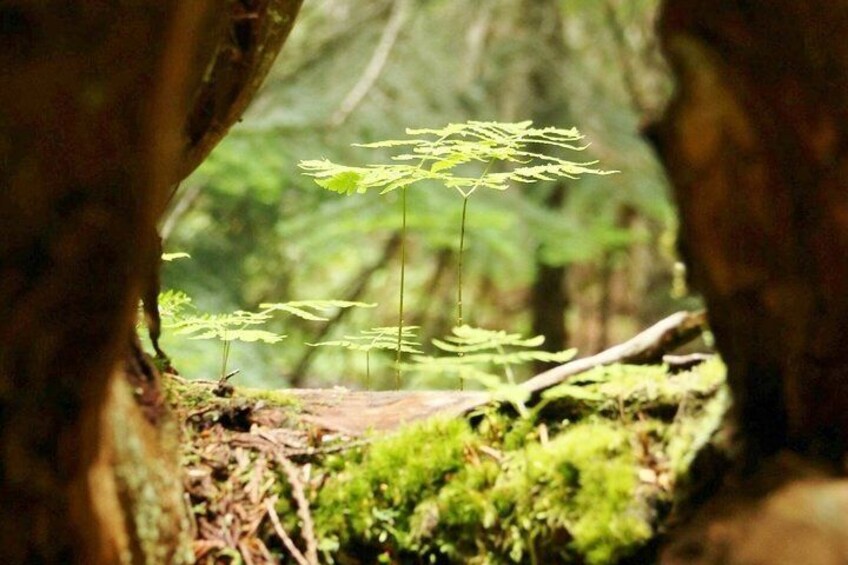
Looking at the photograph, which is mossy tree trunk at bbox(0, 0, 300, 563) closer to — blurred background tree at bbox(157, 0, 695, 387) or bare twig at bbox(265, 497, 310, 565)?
bare twig at bbox(265, 497, 310, 565)

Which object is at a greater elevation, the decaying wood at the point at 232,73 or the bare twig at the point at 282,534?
the decaying wood at the point at 232,73

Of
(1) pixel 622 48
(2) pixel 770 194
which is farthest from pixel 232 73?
(1) pixel 622 48

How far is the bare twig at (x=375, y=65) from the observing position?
21.8ft

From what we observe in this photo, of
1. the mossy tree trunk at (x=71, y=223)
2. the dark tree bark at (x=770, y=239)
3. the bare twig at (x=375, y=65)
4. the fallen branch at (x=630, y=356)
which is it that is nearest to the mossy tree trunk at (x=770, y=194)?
the dark tree bark at (x=770, y=239)

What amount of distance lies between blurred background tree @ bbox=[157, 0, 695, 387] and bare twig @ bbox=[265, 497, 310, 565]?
3141mm

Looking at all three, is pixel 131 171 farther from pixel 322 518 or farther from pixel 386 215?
pixel 386 215

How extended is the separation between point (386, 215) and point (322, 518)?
14.6 ft

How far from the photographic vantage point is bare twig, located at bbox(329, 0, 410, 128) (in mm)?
6652

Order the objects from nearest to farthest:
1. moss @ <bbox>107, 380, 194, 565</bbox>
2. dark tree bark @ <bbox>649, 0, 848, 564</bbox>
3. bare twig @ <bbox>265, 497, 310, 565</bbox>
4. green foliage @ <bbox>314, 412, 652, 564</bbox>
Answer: dark tree bark @ <bbox>649, 0, 848, 564</bbox>
moss @ <bbox>107, 380, 194, 565</bbox>
green foliage @ <bbox>314, 412, 652, 564</bbox>
bare twig @ <bbox>265, 497, 310, 565</bbox>

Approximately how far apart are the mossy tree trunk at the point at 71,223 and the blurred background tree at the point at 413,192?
381cm

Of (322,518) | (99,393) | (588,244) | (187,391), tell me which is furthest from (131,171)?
(588,244)

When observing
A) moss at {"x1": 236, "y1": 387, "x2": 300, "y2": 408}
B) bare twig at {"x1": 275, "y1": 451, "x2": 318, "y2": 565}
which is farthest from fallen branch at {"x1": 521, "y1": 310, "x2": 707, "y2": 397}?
moss at {"x1": 236, "y1": 387, "x2": 300, "y2": 408}

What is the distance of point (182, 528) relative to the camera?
1677 millimetres

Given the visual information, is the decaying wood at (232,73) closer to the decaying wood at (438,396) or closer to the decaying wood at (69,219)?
the decaying wood at (438,396)
